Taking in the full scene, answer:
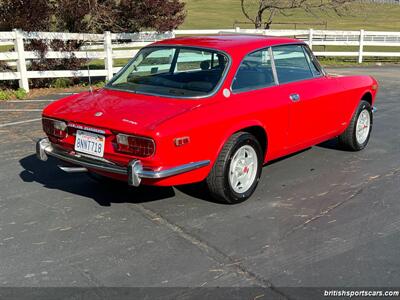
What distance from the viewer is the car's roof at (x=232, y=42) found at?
488 cm

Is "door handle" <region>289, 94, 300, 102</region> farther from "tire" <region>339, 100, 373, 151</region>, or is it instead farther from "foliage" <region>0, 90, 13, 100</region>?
"foliage" <region>0, 90, 13, 100</region>

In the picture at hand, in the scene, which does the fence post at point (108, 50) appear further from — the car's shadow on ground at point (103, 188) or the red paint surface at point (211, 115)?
the red paint surface at point (211, 115)

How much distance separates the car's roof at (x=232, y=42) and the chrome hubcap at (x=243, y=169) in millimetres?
1037

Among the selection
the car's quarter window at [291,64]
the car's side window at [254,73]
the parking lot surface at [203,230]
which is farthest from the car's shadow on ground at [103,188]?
the car's quarter window at [291,64]

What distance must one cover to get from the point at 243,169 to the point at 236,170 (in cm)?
10

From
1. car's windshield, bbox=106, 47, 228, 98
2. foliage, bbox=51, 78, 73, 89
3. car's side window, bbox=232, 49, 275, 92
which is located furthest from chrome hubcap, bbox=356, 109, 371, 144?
foliage, bbox=51, 78, 73, 89

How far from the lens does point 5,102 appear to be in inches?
414

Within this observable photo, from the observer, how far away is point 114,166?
4.12 meters

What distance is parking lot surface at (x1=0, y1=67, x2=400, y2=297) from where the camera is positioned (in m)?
3.33

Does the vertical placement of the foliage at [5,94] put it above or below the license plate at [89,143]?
below

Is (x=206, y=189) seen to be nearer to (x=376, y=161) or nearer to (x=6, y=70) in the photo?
(x=376, y=161)

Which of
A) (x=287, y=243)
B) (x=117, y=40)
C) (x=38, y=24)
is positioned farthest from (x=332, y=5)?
(x=287, y=243)

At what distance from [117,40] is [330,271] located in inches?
490

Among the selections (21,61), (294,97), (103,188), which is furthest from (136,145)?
(21,61)
